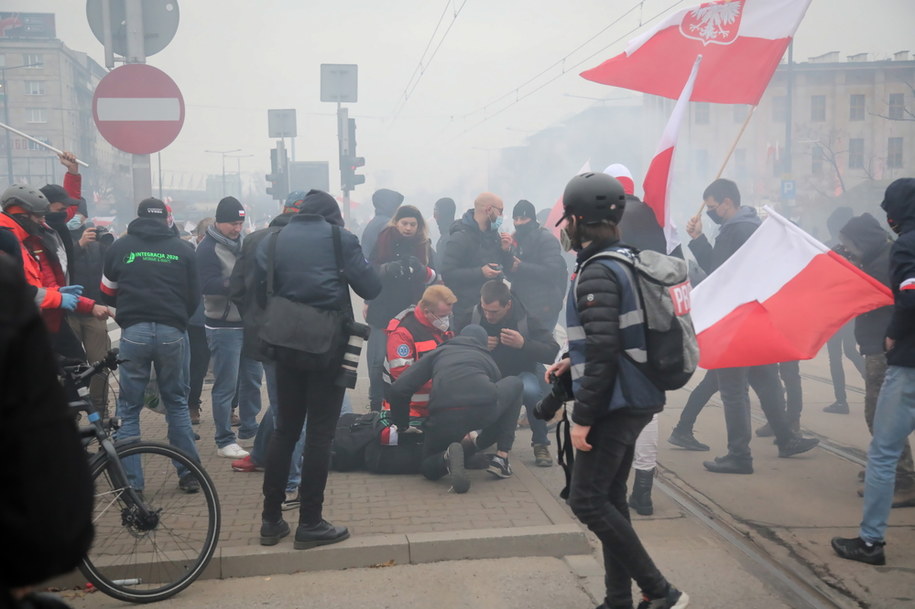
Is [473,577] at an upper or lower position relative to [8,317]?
lower

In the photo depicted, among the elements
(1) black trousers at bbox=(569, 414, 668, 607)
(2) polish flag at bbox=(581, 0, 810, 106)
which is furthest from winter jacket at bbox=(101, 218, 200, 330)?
(2) polish flag at bbox=(581, 0, 810, 106)

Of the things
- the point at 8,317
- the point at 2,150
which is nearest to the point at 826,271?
the point at 8,317

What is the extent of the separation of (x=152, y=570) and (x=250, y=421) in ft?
A: 10.1

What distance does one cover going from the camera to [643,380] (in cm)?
363

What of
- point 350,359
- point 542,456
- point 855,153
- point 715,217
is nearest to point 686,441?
point 542,456

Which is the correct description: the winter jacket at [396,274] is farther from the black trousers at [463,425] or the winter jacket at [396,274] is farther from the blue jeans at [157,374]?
the blue jeans at [157,374]

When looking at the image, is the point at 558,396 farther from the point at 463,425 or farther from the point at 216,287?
the point at 216,287

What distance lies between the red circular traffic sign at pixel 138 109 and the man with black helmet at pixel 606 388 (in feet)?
14.6

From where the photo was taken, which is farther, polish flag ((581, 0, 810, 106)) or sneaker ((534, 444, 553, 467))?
polish flag ((581, 0, 810, 106))

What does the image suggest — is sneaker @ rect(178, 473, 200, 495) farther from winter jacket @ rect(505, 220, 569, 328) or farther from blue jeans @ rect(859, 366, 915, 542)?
winter jacket @ rect(505, 220, 569, 328)

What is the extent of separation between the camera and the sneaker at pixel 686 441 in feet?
24.3

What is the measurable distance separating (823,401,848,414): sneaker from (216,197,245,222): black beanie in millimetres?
5711

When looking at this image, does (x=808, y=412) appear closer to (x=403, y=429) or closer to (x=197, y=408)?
(x=403, y=429)

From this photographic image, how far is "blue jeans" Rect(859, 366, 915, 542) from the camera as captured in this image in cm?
464
